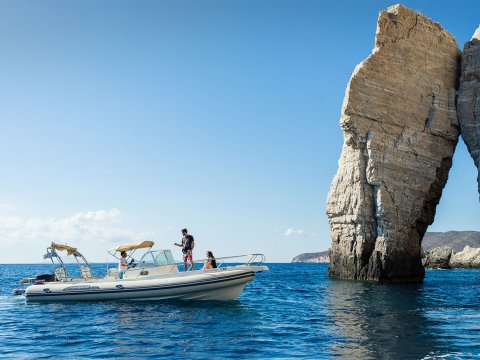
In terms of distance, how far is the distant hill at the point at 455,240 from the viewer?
157625 mm

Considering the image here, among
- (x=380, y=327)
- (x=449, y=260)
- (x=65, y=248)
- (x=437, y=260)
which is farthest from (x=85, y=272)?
(x=449, y=260)

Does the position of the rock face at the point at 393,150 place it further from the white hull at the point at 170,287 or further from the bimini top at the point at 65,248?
the bimini top at the point at 65,248

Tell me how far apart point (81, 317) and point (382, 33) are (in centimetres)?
2987

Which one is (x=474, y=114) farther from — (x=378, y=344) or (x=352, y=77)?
(x=378, y=344)

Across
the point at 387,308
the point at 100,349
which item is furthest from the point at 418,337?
the point at 100,349

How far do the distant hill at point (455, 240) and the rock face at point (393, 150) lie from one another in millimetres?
127620

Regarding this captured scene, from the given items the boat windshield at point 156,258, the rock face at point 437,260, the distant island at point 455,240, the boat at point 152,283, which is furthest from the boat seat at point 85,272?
the distant island at point 455,240

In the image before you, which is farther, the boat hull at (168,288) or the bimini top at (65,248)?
the bimini top at (65,248)

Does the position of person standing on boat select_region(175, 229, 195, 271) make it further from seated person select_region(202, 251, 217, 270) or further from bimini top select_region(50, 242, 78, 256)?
bimini top select_region(50, 242, 78, 256)

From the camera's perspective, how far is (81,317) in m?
16.8

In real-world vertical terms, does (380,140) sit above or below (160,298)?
above

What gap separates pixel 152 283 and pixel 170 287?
76 centimetres

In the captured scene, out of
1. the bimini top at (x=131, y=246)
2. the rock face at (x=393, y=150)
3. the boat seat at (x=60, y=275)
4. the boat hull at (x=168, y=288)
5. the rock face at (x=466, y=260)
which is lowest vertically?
the rock face at (x=466, y=260)

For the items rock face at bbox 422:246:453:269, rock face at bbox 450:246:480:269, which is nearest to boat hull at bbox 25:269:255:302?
rock face at bbox 422:246:453:269
